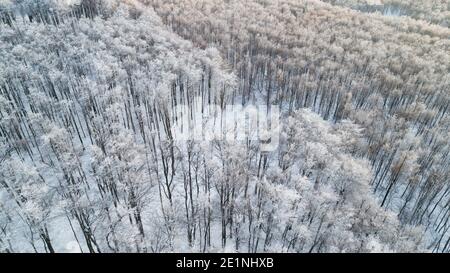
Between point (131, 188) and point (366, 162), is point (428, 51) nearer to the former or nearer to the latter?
point (366, 162)

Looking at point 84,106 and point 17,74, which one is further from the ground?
point 17,74

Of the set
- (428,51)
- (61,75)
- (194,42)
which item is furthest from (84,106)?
(428,51)
